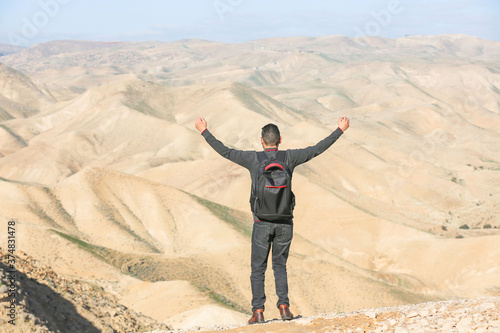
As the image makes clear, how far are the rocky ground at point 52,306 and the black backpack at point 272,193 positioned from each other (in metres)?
4.49

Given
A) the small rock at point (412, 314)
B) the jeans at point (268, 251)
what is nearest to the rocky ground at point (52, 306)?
the jeans at point (268, 251)

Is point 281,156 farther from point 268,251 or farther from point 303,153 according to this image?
point 268,251

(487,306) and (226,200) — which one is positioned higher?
(487,306)

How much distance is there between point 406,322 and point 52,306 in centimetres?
681

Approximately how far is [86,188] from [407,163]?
1949 inches

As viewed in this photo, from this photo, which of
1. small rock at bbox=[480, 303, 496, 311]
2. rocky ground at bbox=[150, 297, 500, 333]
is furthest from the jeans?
small rock at bbox=[480, 303, 496, 311]

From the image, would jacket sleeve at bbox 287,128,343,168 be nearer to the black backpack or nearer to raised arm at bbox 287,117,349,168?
raised arm at bbox 287,117,349,168

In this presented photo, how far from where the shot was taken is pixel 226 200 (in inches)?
1716

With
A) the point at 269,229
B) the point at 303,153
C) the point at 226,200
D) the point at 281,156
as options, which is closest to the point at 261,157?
the point at 281,156

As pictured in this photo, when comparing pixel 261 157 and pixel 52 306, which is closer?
pixel 261 157

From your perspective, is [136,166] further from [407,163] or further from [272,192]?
[272,192]

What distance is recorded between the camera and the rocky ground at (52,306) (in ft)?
26.7

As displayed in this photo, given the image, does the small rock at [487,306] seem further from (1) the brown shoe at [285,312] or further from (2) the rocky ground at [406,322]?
(1) the brown shoe at [285,312]

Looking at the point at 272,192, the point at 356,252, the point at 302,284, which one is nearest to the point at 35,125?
the point at 356,252
